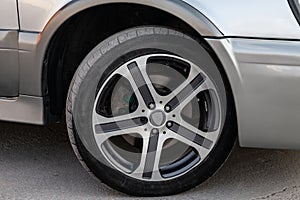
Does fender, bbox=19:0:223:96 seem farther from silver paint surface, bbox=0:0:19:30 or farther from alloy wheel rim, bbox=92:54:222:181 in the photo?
alloy wheel rim, bbox=92:54:222:181

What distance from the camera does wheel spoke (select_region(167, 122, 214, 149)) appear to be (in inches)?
129

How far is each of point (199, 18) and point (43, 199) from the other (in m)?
1.24

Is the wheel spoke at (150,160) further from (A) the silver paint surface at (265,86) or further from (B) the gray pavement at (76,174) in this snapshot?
(A) the silver paint surface at (265,86)

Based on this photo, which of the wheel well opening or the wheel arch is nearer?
the wheel arch

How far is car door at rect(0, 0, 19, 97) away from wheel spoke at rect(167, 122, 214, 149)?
81 cm

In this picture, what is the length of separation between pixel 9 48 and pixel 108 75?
51cm

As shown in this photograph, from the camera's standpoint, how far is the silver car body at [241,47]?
293cm

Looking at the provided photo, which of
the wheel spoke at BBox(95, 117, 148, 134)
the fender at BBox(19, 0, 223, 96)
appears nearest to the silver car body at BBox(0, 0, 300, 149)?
the fender at BBox(19, 0, 223, 96)

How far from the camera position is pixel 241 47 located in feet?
9.73

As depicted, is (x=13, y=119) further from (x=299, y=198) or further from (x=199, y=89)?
(x=299, y=198)

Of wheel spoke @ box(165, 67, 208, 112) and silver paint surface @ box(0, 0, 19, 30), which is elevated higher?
silver paint surface @ box(0, 0, 19, 30)

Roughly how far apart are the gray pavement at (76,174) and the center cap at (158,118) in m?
0.41

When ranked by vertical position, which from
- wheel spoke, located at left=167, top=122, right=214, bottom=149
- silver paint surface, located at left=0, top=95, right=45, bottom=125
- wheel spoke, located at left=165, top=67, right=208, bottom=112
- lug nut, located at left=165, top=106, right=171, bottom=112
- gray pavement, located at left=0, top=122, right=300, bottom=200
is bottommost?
gray pavement, located at left=0, top=122, right=300, bottom=200

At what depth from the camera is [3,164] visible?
3.78 m
